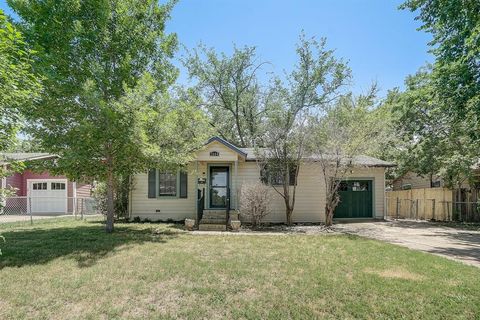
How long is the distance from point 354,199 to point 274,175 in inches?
188

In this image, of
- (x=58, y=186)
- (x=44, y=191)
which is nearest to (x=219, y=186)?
(x=58, y=186)

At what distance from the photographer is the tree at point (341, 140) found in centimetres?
1264

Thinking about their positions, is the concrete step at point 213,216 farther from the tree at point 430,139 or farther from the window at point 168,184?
the tree at point 430,139

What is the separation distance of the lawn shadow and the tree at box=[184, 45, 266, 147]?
1403 centimetres

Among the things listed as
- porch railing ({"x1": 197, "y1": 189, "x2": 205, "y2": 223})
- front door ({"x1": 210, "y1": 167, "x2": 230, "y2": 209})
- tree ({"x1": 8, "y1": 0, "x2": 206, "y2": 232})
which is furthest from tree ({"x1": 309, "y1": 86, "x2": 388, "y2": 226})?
tree ({"x1": 8, "y1": 0, "x2": 206, "y2": 232})

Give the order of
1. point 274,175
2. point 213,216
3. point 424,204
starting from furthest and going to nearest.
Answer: point 424,204 → point 274,175 → point 213,216

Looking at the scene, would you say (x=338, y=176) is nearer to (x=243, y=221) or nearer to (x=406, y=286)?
(x=243, y=221)

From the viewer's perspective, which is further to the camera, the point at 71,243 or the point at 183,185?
the point at 183,185

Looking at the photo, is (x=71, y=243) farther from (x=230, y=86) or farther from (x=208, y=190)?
(x=230, y=86)

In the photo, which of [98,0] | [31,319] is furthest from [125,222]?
[31,319]

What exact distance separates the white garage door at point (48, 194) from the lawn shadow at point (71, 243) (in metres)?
9.95

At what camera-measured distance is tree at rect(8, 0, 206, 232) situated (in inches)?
358

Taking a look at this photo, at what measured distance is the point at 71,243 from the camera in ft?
29.0

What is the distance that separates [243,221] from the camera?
14141mm
